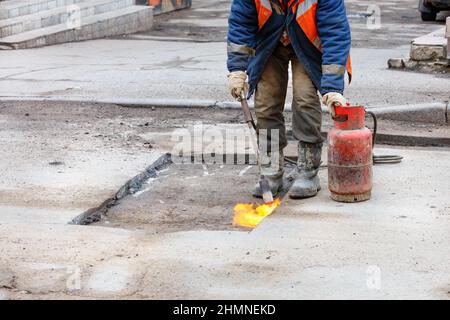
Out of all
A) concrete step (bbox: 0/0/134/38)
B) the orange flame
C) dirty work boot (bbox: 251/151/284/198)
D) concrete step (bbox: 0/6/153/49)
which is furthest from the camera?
concrete step (bbox: 0/0/134/38)

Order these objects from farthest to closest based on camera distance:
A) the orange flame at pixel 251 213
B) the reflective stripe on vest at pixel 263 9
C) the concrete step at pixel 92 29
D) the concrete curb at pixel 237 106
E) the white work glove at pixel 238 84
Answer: the concrete step at pixel 92 29 < the concrete curb at pixel 237 106 < the white work glove at pixel 238 84 < the reflective stripe on vest at pixel 263 9 < the orange flame at pixel 251 213

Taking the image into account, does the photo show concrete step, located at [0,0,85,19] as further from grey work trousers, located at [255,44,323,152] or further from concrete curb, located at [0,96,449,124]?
grey work trousers, located at [255,44,323,152]

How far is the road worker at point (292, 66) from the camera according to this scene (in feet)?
20.4

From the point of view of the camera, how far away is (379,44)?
47.7 feet

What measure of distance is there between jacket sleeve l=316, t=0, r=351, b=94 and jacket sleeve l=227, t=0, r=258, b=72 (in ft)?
1.44

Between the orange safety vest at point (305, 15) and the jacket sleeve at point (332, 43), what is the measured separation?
4cm

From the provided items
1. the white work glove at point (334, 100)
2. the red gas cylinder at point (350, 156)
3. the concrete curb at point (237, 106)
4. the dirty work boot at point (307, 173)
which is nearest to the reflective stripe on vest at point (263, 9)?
the white work glove at point (334, 100)

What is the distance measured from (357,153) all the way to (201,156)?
180 cm

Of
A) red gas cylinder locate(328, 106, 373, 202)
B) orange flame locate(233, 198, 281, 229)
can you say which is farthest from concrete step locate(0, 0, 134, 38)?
red gas cylinder locate(328, 106, 373, 202)

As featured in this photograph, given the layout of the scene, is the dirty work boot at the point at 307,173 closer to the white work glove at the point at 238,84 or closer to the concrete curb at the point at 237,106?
the white work glove at the point at 238,84

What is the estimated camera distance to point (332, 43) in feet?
20.4

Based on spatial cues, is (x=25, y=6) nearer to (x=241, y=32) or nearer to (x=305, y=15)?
(x=241, y=32)

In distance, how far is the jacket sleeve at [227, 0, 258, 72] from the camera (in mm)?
6375

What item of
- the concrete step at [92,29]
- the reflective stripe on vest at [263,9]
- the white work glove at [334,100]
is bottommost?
the concrete step at [92,29]
